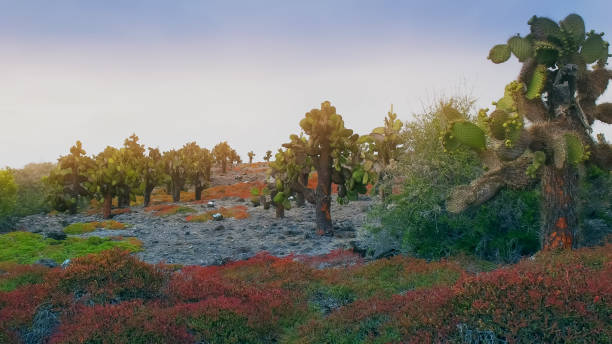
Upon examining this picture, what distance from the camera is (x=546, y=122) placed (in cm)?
1136

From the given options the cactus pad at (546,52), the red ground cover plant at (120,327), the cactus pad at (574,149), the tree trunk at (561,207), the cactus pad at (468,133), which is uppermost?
the cactus pad at (546,52)

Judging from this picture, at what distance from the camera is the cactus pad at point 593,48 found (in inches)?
460

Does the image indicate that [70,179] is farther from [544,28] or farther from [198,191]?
[544,28]

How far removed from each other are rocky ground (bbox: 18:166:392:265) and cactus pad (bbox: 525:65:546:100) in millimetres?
7332

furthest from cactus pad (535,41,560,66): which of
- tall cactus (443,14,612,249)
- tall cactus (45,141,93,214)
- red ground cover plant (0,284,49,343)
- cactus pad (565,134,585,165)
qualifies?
tall cactus (45,141,93,214)

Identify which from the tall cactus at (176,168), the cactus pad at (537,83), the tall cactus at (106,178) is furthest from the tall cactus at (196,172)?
the cactus pad at (537,83)

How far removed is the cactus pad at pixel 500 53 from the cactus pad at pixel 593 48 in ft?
6.09

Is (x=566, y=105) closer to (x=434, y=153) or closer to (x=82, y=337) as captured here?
(x=434, y=153)

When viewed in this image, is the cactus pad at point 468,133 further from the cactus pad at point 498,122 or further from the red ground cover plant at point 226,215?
the red ground cover plant at point 226,215

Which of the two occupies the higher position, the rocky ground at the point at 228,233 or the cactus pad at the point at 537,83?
the cactus pad at the point at 537,83

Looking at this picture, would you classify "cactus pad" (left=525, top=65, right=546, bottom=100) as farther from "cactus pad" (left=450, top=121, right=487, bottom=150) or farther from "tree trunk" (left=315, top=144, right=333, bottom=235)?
"tree trunk" (left=315, top=144, right=333, bottom=235)

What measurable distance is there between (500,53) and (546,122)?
7.02ft

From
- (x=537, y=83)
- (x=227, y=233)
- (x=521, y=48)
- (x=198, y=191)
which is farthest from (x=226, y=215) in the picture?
(x=537, y=83)

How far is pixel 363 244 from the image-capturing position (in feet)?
54.4
